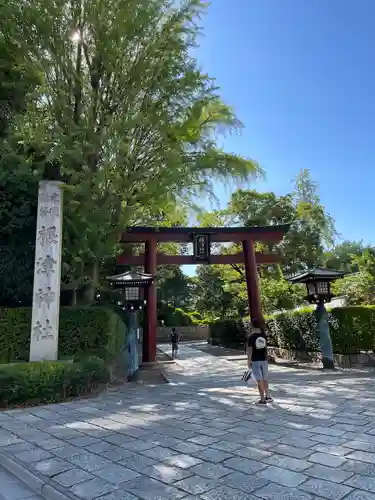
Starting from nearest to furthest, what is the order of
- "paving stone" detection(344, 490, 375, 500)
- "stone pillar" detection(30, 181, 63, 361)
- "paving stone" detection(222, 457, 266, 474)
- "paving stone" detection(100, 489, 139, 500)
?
"paving stone" detection(344, 490, 375, 500) < "paving stone" detection(100, 489, 139, 500) < "paving stone" detection(222, 457, 266, 474) < "stone pillar" detection(30, 181, 63, 361)

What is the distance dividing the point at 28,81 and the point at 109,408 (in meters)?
8.78

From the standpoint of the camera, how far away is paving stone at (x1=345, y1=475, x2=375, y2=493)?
9.45ft

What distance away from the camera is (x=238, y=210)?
23.9m

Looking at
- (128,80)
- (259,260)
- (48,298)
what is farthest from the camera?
(259,260)

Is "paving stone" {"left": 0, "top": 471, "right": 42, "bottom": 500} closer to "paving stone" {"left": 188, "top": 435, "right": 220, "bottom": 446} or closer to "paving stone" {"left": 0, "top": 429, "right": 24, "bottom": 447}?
"paving stone" {"left": 0, "top": 429, "right": 24, "bottom": 447}

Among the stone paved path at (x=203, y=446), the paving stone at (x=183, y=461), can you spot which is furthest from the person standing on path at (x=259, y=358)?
the paving stone at (x=183, y=461)

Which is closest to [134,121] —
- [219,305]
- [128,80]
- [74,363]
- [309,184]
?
[128,80]

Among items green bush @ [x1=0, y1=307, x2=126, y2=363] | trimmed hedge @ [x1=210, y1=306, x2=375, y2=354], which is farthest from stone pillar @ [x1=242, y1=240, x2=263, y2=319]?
green bush @ [x1=0, y1=307, x2=126, y2=363]

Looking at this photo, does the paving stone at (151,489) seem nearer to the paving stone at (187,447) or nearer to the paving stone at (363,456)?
the paving stone at (187,447)

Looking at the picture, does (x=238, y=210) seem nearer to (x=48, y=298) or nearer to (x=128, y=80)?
(x=128, y=80)

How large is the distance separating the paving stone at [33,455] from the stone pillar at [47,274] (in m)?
4.29

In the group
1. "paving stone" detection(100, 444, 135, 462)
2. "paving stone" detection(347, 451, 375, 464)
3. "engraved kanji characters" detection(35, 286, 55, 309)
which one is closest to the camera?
"paving stone" detection(347, 451, 375, 464)

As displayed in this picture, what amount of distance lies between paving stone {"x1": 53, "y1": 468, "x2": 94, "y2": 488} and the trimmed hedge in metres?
9.78

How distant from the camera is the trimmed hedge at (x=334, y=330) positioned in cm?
1101
